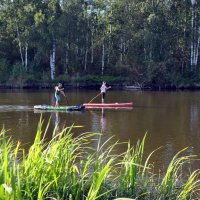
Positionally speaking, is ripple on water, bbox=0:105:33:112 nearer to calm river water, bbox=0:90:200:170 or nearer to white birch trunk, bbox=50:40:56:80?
calm river water, bbox=0:90:200:170

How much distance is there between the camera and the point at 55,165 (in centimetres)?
488

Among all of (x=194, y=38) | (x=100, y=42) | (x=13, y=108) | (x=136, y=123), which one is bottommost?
(x=136, y=123)

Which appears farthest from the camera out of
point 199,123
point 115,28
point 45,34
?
point 115,28

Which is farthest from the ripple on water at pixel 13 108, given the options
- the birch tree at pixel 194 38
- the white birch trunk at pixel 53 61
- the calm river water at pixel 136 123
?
the birch tree at pixel 194 38

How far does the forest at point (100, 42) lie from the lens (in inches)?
1827

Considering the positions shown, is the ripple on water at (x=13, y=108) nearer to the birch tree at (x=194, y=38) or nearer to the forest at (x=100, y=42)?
the forest at (x=100, y=42)

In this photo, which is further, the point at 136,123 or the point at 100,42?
the point at 100,42

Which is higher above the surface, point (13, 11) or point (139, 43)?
point (13, 11)

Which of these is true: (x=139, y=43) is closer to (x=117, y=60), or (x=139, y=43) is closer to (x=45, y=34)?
(x=117, y=60)

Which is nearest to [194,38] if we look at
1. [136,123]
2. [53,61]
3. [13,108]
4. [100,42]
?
[100,42]

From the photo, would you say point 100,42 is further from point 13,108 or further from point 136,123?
point 136,123

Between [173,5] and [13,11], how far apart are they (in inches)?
707

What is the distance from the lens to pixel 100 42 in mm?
49219

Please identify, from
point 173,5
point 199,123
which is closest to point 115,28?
point 173,5
